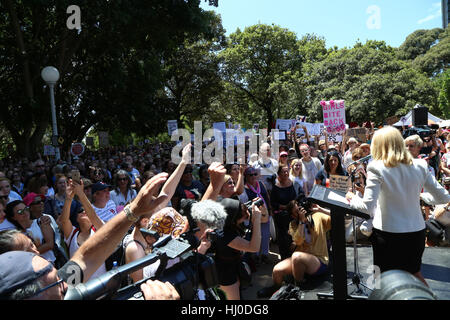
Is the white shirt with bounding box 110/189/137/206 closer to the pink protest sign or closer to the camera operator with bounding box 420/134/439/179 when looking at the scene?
the camera operator with bounding box 420/134/439/179

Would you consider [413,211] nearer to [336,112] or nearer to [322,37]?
[336,112]

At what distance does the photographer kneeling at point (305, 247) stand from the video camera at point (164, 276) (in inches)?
95.2

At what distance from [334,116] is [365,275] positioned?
6.81 meters

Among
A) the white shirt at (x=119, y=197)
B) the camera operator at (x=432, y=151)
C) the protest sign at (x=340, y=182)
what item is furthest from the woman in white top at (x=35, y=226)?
the camera operator at (x=432, y=151)

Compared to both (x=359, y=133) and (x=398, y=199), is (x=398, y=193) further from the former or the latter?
(x=359, y=133)

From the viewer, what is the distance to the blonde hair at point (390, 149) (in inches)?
101

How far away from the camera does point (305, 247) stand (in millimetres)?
4008

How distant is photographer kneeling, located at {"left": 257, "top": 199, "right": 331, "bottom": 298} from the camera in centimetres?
386

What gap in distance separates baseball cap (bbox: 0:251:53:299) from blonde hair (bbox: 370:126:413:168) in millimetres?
2349

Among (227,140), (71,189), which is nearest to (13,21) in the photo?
(227,140)

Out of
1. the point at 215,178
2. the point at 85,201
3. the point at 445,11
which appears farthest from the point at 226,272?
the point at 445,11

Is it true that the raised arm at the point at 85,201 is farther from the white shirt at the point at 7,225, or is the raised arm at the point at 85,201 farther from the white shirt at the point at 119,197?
the white shirt at the point at 119,197

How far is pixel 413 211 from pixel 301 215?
147cm
